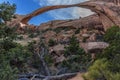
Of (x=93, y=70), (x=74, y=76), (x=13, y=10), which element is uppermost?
(x=13, y=10)

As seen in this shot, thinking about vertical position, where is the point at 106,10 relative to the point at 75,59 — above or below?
above

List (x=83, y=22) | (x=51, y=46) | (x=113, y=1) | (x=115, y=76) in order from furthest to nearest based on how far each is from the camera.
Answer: (x=83, y=22)
(x=113, y=1)
(x=51, y=46)
(x=115, y=76)

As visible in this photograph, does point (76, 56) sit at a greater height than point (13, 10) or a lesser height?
lesser

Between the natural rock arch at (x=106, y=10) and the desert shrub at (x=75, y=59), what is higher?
the natural rock arch at (x=106, y=10)

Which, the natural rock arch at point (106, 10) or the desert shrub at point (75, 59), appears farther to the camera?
the natural rock arch at point (106, 10)

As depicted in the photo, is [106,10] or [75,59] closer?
[75,59]

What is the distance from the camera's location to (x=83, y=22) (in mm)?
40656

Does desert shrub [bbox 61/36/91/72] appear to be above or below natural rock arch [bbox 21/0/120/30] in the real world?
below

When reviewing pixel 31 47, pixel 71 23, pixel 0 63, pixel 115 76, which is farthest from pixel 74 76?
pixel 71 23

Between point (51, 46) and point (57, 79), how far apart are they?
1136 cm

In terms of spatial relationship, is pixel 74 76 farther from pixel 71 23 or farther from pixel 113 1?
pixel 71 23

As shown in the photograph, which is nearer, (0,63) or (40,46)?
(0,63)

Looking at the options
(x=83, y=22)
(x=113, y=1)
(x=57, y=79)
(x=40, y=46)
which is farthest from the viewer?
(x=83, y=22)

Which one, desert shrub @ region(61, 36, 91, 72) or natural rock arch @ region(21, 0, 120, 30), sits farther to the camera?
natural rock arch @ region(21, 0, 120, 30)
